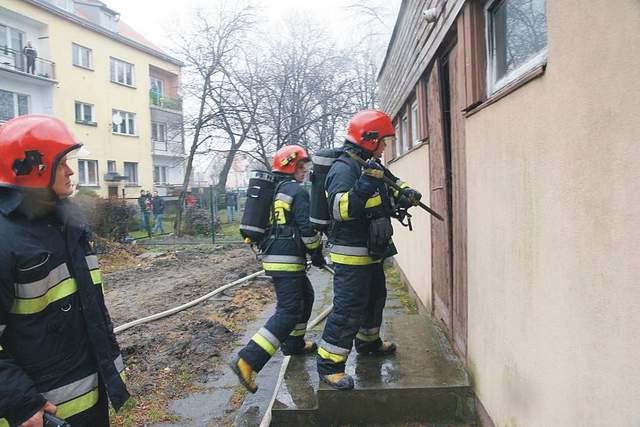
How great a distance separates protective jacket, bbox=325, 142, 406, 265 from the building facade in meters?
0.62

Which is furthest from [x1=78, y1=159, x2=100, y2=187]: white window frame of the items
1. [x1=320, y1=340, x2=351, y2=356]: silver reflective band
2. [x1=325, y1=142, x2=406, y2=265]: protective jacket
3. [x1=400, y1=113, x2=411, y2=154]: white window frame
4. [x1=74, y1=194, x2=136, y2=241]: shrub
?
[x1=320, y1=340, x2=351, y2=356]: silver reflective band

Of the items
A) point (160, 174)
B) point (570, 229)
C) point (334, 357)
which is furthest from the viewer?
point (160, 174)

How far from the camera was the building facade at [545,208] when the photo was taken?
1520mm

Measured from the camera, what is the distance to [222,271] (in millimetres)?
11109

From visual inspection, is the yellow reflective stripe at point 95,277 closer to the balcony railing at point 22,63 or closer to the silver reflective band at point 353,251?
the silver reflective band at point 353,251

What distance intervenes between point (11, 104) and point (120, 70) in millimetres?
7329

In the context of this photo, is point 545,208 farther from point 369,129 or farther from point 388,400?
point 388,400

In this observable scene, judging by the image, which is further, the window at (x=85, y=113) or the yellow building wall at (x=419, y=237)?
the window at (x=85, y=113)

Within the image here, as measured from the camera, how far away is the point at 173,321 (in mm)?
6809

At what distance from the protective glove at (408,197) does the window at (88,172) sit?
79.5ft

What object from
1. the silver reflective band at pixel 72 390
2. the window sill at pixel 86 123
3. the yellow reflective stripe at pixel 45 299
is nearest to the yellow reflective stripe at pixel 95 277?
the yellow reflective stripe at pixel 45 299

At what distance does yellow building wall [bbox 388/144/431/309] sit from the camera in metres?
5.62

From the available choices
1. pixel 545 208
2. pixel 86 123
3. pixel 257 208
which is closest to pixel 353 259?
pixel 257 208

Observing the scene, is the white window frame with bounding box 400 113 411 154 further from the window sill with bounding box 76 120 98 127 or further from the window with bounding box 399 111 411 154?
the window sill with bounding box 76 120 98 127
